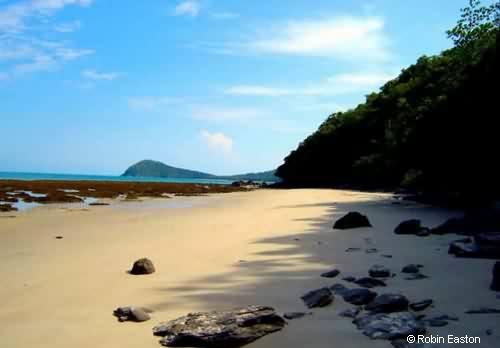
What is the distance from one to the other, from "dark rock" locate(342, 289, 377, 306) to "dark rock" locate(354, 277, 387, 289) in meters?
0.66

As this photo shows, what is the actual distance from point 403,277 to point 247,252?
3918mm

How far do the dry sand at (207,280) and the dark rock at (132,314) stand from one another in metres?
0.10

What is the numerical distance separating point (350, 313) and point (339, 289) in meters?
0.99

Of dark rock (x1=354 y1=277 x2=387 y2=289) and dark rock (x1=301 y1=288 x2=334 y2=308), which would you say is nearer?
dark rock (x1=301 y1=288 x2=334 y2=308)

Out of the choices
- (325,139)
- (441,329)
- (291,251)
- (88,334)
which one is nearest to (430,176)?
(291,251)

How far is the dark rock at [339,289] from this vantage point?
580 centimetres

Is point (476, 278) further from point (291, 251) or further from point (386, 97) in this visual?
point (386, 97)

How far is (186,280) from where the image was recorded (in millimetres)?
7324

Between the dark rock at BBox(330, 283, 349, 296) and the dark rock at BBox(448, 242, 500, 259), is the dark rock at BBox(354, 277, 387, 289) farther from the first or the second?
the dark rock at BBox(448, 242, 500, 259)

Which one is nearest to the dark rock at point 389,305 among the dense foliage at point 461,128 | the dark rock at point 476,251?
the dark rock at point 476,251

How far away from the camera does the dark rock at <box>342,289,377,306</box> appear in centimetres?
534

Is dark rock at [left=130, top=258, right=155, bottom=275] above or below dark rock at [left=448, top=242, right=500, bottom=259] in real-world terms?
below

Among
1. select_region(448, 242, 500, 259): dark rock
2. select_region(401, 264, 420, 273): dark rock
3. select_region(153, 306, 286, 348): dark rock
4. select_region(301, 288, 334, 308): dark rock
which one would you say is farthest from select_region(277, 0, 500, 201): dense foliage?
select_region(153, 306, 286, 348): dark rock

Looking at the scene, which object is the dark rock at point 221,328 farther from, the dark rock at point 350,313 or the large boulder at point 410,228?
the large boulder at point 410,228
